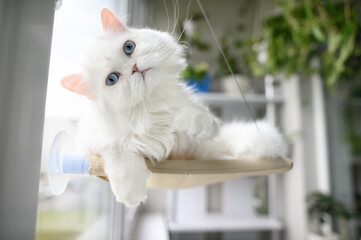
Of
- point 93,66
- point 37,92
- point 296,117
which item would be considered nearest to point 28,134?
point 37,92

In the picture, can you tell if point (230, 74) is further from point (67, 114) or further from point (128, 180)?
point (128, 180)

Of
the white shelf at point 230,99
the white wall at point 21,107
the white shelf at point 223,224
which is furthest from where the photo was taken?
the white shelf at point 230,99

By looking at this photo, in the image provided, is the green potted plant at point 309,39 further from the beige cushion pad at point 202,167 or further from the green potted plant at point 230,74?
the beige cushion pad at point 202,167

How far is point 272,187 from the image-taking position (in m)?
1.91

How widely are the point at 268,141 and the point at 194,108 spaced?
0.78 feet

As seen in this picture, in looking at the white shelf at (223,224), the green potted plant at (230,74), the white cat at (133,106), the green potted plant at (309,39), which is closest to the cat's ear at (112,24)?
the white cat at (133,106)

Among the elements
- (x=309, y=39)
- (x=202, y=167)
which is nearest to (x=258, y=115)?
(x=309, y=39)

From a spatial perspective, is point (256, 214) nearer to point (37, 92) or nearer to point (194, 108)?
point (194, 108)

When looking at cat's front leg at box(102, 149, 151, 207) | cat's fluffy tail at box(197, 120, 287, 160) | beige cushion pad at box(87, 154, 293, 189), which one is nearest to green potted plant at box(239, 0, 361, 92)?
cat's fluffy tail at box(197, 120, 287, 160)

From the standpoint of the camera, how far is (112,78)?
0.41 meters

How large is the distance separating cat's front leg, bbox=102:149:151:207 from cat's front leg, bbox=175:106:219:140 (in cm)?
11

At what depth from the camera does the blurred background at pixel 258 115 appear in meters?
0.65

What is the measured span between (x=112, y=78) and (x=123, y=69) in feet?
0.09

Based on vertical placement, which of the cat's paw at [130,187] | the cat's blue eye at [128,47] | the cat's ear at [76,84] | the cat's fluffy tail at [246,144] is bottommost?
the cat's paw at [130,187]
